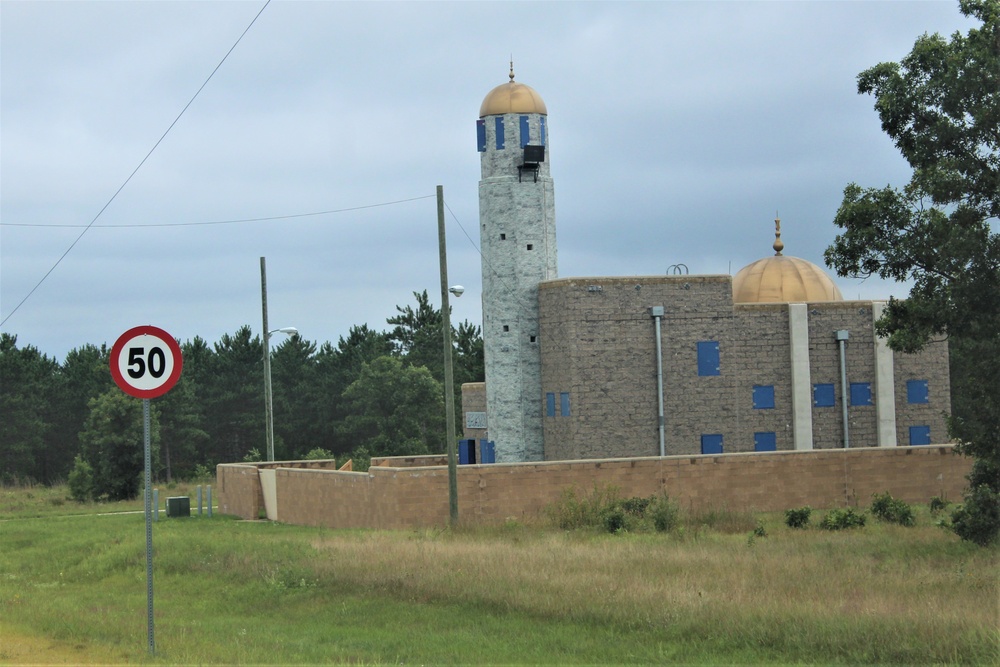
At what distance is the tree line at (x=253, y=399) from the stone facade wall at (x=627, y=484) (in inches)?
1762

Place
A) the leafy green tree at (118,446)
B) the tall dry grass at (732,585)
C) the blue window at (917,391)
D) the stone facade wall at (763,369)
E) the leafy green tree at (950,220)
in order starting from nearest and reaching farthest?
the tall dry grass at (732,585) < the leafy green tree at (950,220) < the stone facade wall at (763,369) < the blue window at (917,391) < the leafy green tree at (118,446)

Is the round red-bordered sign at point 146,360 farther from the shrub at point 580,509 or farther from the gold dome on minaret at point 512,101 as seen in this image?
the gold dome on minaret at point 512,101

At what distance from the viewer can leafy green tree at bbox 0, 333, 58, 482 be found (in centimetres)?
8094

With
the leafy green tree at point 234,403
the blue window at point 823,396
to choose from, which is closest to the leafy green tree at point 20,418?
the leafy green tree at point 234,403

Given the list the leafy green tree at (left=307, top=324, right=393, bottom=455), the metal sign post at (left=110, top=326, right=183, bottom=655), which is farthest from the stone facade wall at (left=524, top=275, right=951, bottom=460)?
the leafy green tree at (left=307, top=324, right=393, bottom=455)

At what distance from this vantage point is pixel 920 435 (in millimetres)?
45062

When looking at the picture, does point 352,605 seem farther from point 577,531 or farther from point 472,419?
point 472,419

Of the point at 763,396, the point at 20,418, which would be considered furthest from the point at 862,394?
the point at 20,418

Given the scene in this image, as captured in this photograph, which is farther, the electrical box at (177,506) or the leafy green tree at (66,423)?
the leafy green tree at (66,423)

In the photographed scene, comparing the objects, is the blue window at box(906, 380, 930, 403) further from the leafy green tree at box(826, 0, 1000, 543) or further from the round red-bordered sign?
the round red-bordered sign

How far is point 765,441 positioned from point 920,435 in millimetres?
6391

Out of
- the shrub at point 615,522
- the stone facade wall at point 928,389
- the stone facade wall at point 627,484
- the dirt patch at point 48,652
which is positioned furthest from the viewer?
the stone facade wall at point 928,389

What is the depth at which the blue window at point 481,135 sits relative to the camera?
1800 inches

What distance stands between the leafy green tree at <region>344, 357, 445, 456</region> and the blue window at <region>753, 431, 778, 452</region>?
39401 millimetres
